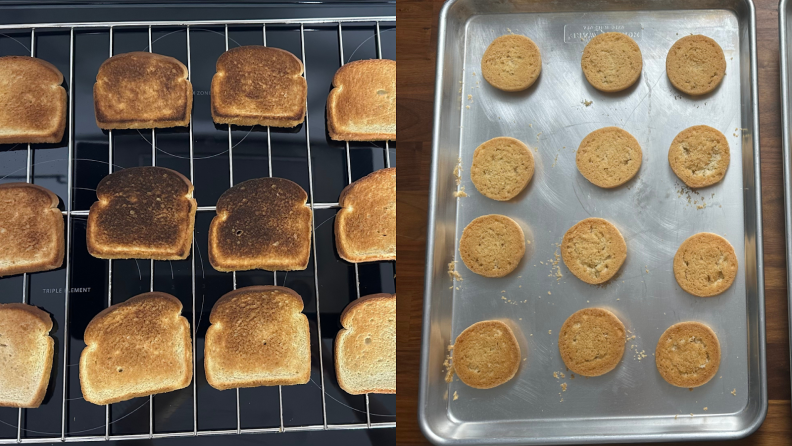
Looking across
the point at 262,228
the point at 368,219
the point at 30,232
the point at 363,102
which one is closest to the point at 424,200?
the point at 368,219

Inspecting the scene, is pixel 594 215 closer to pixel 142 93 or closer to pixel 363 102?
pixel 363 102

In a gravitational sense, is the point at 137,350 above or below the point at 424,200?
below

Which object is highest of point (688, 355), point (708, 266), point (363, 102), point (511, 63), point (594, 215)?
point (511, 63)

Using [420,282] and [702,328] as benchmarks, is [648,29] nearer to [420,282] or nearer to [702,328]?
[702,328]

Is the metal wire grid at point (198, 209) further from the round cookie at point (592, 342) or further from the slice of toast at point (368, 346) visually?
the round cookie at point (592, 342)

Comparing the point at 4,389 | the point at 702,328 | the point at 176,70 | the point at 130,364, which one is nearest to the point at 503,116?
the point at 702,328

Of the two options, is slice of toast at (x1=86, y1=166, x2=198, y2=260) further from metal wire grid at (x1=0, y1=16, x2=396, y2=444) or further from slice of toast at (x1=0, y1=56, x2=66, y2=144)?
slice of toast at (x1=0, y1=56, x2=66, y2=144)

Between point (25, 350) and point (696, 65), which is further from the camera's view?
point (696, 65)

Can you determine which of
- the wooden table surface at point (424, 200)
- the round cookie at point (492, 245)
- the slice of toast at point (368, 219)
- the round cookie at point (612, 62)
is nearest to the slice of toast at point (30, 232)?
the slice of toast at point (368, 219)
